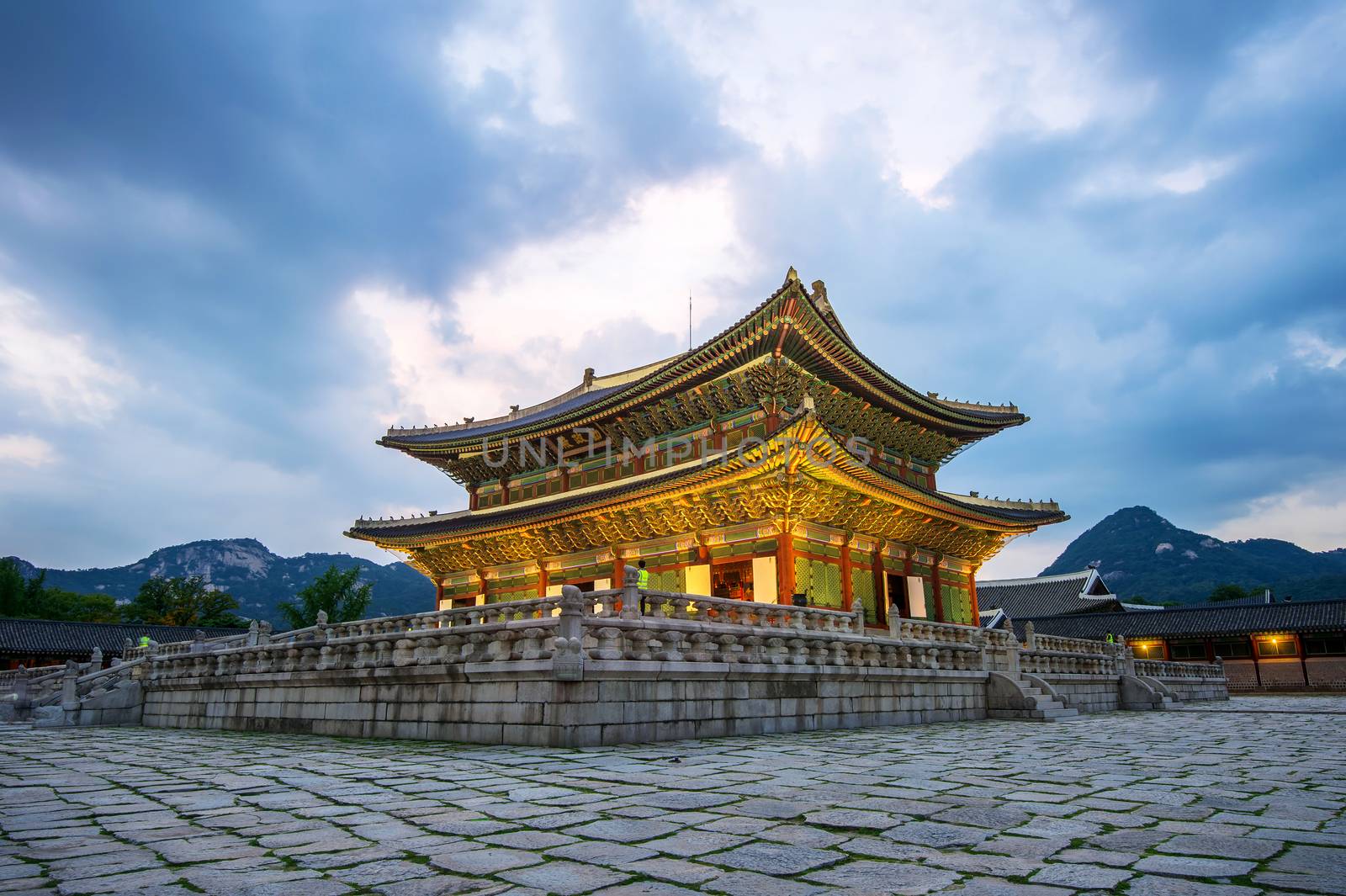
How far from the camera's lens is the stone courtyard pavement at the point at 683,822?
11.1ft

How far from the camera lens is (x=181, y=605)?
55969 millimetres

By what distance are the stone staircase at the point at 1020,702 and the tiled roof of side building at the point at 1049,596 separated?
32.9m

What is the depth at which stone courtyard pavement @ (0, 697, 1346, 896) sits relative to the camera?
3.38 m

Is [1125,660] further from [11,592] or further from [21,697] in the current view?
[11,592]

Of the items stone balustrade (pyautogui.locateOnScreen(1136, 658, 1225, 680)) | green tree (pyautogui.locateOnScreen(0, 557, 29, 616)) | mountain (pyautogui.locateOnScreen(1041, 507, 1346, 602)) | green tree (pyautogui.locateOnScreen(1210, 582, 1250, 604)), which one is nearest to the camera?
stone balustrade (pyautogui.locateOnScreen(1136, 658, 1225, 680))

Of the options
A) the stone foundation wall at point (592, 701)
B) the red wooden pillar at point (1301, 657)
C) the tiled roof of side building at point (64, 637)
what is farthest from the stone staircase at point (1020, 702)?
the tiled roof of side building at point (64, 637)

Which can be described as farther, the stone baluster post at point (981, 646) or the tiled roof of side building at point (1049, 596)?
the tiled roof of side building at point (1049, 596)

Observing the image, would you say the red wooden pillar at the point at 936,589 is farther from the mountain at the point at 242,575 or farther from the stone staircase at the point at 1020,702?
the mountain at the point at 242,575

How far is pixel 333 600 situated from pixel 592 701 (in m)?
48.5

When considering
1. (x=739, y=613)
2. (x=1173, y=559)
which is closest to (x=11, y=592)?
(x=739, y=613)

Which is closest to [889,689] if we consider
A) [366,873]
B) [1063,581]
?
[366,873]

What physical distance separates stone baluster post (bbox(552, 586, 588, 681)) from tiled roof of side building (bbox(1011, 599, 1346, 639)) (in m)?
28.9

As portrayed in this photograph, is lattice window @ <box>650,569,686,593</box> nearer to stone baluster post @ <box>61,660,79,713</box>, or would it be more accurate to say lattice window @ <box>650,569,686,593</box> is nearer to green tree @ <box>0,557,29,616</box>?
stone baluster post @ <box>61,660,79,713</box>

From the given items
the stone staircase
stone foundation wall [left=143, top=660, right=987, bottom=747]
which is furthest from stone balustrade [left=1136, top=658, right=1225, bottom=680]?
stone foundation wall [left=143, top=660, right=987, bottom=747]
